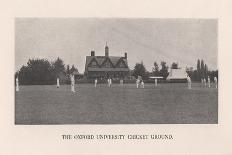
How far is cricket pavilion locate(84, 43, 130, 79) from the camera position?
10547mm

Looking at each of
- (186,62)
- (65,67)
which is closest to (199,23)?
(186,62)

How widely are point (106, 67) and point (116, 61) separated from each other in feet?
1.20

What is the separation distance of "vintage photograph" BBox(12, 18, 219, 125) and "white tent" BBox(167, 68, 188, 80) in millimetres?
31

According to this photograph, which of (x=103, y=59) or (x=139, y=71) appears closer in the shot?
(x=103, y=59)

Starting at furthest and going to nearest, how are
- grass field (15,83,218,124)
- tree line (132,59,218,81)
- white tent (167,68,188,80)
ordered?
white tent (167,68,188,80) < tree line (132,59,218,81) < grass field (15,83,218,124)

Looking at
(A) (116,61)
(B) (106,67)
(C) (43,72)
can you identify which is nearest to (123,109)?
(A) (116,61)

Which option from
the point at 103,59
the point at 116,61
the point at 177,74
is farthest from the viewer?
the point at 177,74

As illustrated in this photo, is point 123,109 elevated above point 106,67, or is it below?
below

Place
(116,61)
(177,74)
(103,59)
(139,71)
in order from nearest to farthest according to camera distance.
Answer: (116,61) → (103,59) → (139,71) → (177,74)

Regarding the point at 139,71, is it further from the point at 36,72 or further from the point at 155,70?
the point at 36,72

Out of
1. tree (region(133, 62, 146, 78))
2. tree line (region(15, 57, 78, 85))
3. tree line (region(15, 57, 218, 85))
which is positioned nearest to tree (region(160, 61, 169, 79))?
tree line (region(15, 57, 218, 85))

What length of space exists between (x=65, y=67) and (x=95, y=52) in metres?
0.30

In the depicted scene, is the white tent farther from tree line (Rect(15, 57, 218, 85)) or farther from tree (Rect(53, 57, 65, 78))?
tree (Rect(53, 57, 65, 78))

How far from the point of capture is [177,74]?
35.6ft
